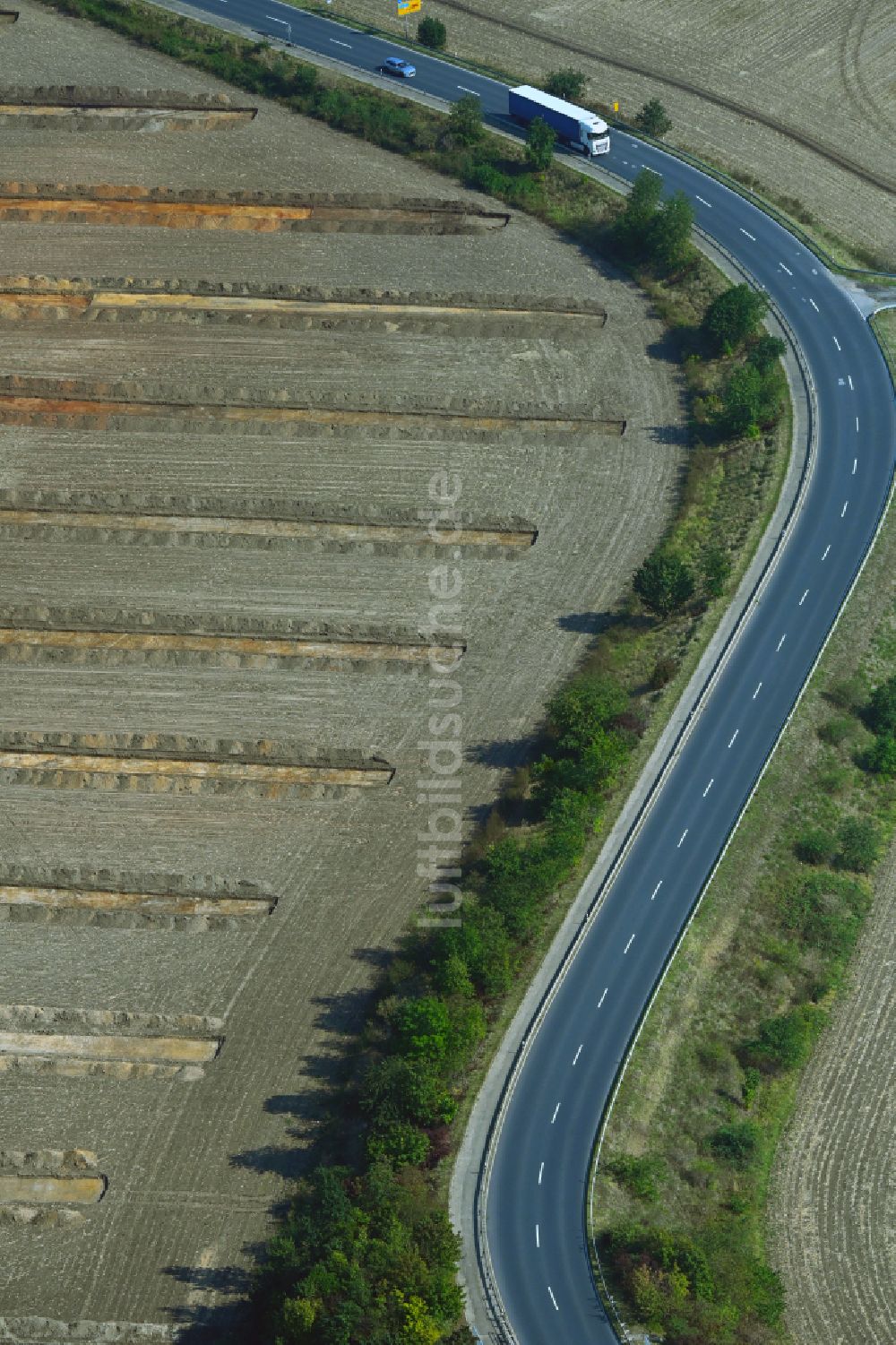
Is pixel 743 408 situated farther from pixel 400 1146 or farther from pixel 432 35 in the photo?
pixel 432 35

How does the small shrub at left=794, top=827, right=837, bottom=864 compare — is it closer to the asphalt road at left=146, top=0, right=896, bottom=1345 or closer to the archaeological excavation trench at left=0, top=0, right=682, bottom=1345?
the asphalt road at left=146, top=0, right=896, bottom=1345

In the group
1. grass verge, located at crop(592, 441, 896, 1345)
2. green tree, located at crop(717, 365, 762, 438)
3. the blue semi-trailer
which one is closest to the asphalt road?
grass verge, located at crop(592, 441, 896, 1345)

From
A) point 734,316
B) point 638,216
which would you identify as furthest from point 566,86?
point 734,316

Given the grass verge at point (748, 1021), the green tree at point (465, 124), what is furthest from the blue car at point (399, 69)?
the grass verge at point (748, 1021)

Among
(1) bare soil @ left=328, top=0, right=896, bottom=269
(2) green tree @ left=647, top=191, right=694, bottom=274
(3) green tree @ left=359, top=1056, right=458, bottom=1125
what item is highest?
(1) bare soil @ left=328, top=0, right=896, bottom=269

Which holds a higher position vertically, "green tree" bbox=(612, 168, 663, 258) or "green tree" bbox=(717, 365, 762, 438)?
"green tree" bbox=(612, 168, 663, 258)
